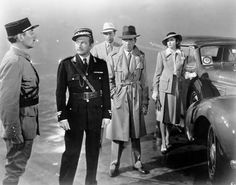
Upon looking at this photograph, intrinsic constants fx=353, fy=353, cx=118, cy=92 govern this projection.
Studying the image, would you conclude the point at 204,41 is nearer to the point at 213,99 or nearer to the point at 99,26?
the point at 213,99

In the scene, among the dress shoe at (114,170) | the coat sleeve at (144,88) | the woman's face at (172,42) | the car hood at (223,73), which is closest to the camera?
the dress shoe at (114,170)

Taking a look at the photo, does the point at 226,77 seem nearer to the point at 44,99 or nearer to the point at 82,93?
the point at 82,93

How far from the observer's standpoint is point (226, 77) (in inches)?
205

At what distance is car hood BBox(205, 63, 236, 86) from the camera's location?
5148 millimetres

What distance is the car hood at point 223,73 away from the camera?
5.15m

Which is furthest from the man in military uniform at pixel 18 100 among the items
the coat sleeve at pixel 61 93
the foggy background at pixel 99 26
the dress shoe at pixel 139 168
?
the foggy background at pixel 99 26

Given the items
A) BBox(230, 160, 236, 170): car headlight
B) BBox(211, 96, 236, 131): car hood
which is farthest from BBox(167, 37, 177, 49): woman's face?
BBox(230, 160, 236, 170): car headlight

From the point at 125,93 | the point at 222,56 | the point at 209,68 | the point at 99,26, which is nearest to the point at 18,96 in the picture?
the point at 125,93

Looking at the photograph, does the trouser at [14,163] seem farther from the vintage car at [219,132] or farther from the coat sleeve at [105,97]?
the vintage car at [219,132]

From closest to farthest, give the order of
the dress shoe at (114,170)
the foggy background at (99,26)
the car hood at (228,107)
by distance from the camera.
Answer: the car hood at (228,107)
the dress shoe at (114,170)
the foggy background at (99,26)

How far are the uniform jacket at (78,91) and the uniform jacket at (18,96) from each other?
1.20 feet

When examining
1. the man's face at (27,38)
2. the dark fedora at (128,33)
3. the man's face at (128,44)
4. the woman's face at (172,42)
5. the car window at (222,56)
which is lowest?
the car window at (222,56)

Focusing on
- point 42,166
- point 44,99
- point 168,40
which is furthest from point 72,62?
point 44,99

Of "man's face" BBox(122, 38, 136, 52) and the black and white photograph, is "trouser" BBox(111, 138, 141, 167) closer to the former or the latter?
the black and white photograph
